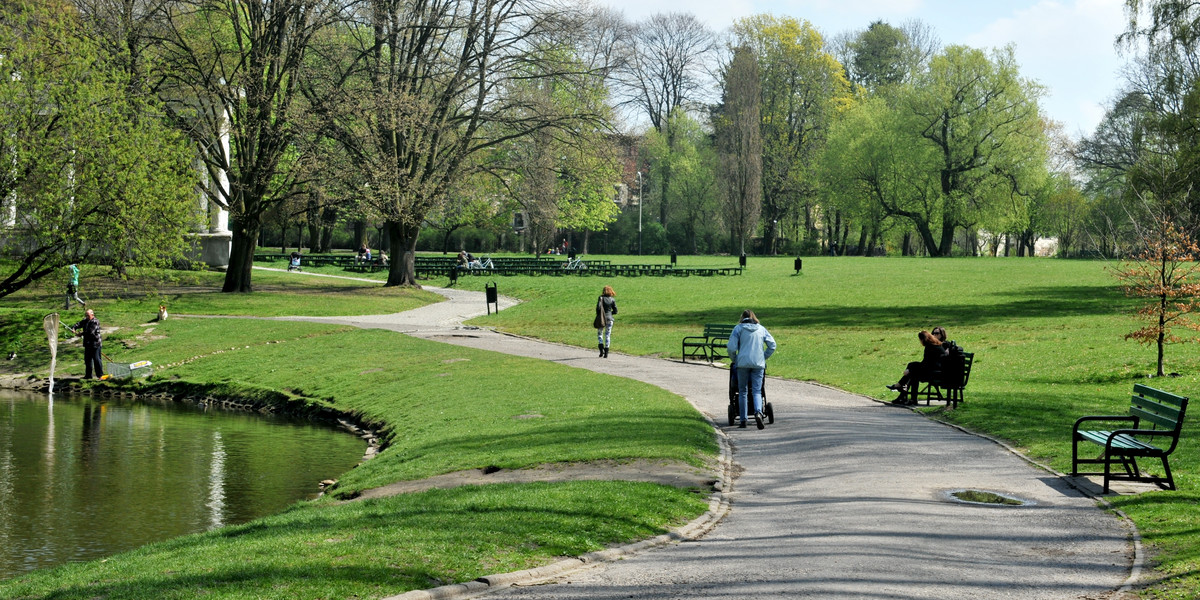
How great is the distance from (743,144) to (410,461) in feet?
244

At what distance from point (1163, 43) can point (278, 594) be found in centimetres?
3430

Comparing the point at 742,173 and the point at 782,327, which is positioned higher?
the point at 742,173

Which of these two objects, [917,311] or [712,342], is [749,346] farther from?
[917,311]

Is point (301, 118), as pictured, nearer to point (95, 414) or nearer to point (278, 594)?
point (95, 414)

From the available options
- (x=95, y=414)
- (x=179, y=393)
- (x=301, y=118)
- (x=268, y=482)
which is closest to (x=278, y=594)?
(x=268, y=482)

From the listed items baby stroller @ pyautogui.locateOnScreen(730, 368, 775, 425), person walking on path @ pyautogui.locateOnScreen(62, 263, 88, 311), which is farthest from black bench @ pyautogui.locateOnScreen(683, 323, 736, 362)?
person walking on path @ pyautogui.locateOnScreen(62, 263, 88, 311)

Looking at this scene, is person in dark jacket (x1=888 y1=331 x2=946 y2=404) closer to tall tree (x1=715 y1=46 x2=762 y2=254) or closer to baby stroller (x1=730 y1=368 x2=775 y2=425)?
baby stroller (x1=730 y1=368 x2=775 y2=425)

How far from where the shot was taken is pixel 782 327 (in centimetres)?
3794

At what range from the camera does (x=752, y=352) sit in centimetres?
1725

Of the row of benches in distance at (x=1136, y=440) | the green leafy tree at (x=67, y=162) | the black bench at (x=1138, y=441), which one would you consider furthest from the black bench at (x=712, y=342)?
the green leafy tree at (x=67, y=162)

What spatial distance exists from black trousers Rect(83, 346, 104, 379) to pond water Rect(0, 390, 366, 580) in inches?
113

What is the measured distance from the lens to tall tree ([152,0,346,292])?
44.7 metres

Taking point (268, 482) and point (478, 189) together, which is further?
point (478, 189)

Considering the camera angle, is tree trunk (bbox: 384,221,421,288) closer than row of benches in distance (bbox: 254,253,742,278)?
Yes
